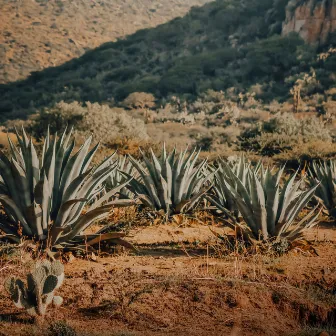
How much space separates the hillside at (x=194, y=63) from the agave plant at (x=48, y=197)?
33860mm

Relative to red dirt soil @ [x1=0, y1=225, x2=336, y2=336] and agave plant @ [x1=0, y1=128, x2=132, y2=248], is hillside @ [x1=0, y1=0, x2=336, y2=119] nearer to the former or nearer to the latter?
red dirt soil @ [x1=0, y1=225, x2=336, y2=336]

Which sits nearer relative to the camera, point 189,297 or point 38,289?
point 38,289

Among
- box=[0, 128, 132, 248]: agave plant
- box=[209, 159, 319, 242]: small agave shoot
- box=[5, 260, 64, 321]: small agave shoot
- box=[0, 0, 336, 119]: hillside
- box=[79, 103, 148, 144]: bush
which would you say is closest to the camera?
box=[5, 260, 64, 321]: small agave shoot

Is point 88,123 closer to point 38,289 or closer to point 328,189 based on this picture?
point 328,189

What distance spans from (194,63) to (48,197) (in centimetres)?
4652

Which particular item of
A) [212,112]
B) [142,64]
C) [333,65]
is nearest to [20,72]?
[142,64]

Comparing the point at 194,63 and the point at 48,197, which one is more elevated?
the point at 194,63

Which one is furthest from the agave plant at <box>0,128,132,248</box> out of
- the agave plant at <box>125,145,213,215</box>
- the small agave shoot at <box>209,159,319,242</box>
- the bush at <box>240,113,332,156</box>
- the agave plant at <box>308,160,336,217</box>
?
the bush at <box>240,113,332,156</box>

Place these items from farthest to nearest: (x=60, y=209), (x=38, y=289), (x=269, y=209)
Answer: (x=269, y=209), (x=60, y=209), (x=38, y=289)

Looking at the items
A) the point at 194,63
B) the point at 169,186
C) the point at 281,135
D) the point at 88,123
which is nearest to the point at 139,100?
the point at 194,63

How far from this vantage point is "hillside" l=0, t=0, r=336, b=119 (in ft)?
137

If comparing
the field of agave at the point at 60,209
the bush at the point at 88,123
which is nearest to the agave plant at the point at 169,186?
the field of agave at the point at 60,209

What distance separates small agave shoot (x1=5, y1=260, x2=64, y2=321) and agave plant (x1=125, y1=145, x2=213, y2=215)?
3.06 meters

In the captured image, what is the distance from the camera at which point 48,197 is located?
388 cm
